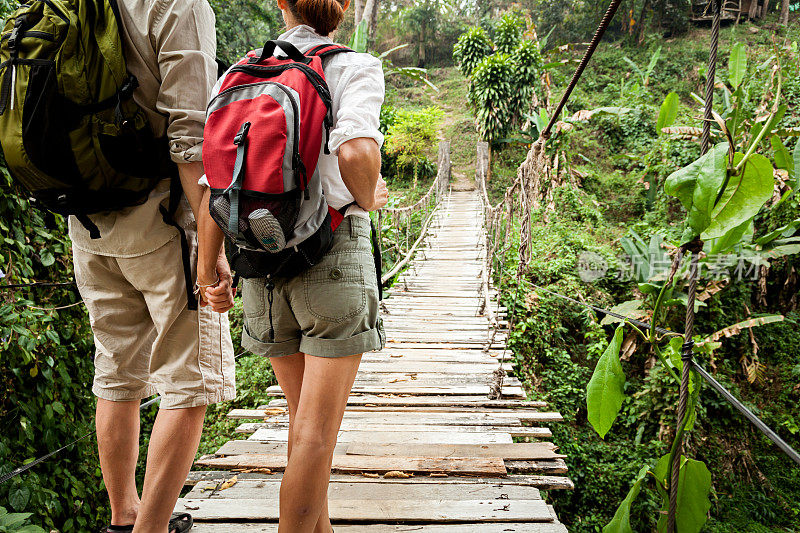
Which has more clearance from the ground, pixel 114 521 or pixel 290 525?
pixel 290 525

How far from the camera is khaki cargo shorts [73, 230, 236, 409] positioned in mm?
1055

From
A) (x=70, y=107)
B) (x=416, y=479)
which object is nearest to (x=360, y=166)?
(x=70, y=107)

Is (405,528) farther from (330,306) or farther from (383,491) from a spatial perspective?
(330,306)

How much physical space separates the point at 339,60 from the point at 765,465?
6151 millimetres

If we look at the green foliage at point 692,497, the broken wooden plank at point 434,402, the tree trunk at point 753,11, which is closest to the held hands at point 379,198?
the green foliage at point 692,497

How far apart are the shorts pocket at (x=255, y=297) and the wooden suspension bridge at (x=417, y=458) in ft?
2.20

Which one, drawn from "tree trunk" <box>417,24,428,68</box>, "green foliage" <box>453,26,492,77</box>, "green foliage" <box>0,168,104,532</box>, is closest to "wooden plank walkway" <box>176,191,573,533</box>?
"green foliage" <box>0,168,104,532</box>

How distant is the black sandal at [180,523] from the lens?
122cm

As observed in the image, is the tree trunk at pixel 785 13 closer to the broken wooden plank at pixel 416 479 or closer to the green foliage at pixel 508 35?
the green foliage at pixel 508 35

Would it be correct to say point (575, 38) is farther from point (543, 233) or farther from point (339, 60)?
point (339, 60)

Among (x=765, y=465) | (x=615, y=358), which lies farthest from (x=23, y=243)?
(x=765, y=465)

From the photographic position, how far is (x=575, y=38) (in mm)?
18422

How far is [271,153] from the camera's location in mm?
794

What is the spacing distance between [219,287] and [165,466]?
42 cm
